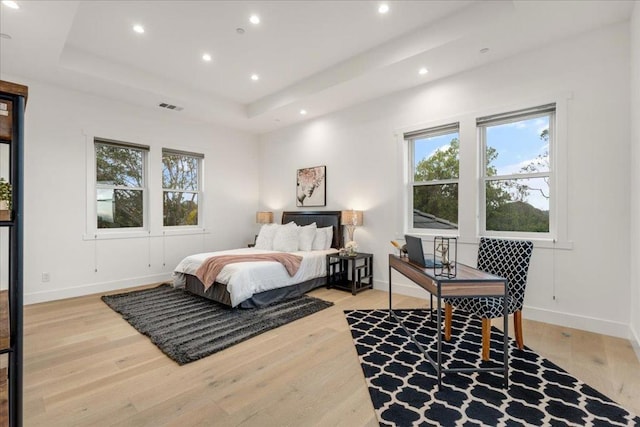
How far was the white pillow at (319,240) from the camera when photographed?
511 centimetres

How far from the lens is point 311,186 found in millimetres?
5688

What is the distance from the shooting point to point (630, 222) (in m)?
2.88

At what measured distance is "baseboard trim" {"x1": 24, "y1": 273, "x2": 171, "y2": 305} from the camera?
404cm

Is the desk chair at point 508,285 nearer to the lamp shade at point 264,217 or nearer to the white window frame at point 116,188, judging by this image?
the lamp shade at point 264,217

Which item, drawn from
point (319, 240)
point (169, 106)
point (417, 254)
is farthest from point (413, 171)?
point (169, 106)

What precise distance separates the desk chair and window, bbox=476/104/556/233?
35.0 inches

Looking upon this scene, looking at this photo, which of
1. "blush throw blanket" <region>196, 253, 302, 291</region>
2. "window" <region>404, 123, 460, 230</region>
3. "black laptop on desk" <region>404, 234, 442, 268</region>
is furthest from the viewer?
"window" <region>404, 123, 460, 230</region>

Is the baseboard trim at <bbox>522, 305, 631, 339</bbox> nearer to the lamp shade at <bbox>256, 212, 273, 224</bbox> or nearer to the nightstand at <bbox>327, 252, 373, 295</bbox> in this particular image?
the nightstand at <bbox>327, 252, 373, 295</bbox>

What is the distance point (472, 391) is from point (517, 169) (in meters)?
2.59

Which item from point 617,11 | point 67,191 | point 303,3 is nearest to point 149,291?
point 67,191

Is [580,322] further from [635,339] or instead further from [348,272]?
[348,272]

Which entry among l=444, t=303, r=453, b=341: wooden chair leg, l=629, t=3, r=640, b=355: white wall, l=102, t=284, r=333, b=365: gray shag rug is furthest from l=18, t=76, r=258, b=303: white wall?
l=629, t=3, r=640, b=355: white wall

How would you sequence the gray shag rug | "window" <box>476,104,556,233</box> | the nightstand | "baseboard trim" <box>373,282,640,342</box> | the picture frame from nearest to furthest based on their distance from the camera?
the gray shag rug
"baseboard trim" <box>373,282,640,342</box>
"window" <box>476,104,556,233</box>
the nightstand
the picture frame

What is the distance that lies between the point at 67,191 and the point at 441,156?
508cm
